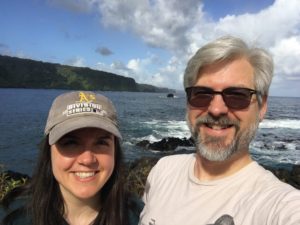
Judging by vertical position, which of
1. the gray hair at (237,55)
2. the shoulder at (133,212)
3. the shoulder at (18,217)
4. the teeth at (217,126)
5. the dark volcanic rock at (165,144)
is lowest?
the dark volcanic rock at (165,144)

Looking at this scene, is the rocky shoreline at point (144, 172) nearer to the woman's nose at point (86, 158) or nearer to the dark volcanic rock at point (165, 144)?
the dark volcanic rock at point (165, 144)

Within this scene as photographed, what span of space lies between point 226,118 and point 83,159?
1348 mm

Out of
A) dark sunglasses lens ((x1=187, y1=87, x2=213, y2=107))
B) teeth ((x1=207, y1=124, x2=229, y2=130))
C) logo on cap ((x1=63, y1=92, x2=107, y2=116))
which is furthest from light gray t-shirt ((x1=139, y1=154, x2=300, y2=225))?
logo on cap ((x1=63, y1=92, x2=107, y2=116))

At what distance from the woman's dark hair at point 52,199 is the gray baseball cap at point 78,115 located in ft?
1.04

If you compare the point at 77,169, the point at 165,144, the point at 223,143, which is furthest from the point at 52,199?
the point at 165,144

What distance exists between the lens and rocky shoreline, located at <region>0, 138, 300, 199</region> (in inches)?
481

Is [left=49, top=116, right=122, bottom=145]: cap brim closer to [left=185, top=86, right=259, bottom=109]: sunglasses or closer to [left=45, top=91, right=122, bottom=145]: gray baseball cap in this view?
[left=45, top=91, right=122, bottom=145]: gray baseball cap

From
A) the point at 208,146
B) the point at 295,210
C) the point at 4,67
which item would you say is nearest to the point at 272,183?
the point at 295,210

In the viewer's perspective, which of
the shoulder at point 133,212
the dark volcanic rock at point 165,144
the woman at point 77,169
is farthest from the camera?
the dark volcanic rock at point 165,144

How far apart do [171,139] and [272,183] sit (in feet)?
91.6

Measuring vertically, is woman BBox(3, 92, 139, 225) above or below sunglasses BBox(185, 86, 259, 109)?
below

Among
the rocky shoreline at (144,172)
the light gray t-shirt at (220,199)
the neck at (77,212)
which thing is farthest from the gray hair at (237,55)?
the neck at (77,212)

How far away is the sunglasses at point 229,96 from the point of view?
128 inches

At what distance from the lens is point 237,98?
3.25m
